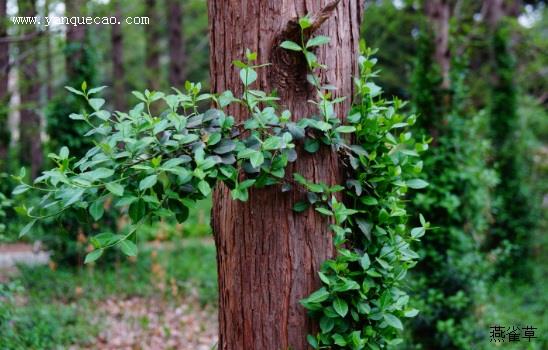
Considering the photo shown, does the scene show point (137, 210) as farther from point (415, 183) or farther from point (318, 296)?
point (415, 183)

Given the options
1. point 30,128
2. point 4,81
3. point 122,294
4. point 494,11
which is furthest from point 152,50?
point 122,294

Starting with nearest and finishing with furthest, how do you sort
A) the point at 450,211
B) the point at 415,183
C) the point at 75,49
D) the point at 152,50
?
the point at 415,183, the point at 450,211, the point at 75,49, the point at 152,50

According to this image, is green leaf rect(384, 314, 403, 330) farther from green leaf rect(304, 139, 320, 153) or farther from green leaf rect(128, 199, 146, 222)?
green leaf rect(128, 199, 146, 222)

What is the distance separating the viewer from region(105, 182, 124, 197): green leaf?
Result: 1.56 m

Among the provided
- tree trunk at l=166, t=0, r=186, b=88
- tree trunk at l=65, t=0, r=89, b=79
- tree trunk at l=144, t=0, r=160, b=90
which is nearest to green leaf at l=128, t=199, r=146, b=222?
tree trunk at l=65, t=0, r=89, b=79

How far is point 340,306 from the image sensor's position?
186 cm

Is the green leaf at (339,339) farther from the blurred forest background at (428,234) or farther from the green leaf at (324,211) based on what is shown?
the blurred forest background at (428,234)

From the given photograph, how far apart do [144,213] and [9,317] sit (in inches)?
80.0

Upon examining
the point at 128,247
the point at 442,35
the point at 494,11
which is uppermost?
the point at 494,11

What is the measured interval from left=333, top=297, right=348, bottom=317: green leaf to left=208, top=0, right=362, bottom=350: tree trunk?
11 cm

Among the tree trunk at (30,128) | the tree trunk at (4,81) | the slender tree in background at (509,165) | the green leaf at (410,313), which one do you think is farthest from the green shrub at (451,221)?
the tree trunk at (30,128)

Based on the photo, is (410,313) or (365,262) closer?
(365,262)

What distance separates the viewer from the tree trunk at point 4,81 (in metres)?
5.41

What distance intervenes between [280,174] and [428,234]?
3218 mm
